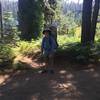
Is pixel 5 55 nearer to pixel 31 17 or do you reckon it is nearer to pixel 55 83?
pixel 55 83

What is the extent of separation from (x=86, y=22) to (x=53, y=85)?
5.65m

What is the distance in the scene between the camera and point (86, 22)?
1416 cm

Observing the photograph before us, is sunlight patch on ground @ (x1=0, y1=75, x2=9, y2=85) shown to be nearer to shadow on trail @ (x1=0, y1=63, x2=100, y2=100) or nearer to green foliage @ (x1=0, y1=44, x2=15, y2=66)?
shadow on trail @ (x1=0, y1=63, x2=100, y2=100)

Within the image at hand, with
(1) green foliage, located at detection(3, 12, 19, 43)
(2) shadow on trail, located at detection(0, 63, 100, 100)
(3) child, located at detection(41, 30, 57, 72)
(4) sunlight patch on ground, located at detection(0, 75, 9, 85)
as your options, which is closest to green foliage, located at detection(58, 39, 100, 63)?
(2) shadow on trail, located at detection(0, 63, 100, 100)

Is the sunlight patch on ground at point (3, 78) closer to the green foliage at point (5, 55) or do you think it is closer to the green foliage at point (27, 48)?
the green foliage at point (5, 55)

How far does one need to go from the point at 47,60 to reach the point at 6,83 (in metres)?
1.65

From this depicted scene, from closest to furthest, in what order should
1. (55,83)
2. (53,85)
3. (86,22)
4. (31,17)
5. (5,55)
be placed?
1. (53,85)
2. (55,83)
3. (5,55)
4. (86,22)
5. (31,17)

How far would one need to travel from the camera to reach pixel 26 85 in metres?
9.45

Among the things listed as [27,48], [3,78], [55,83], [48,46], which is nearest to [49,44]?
[48,46]

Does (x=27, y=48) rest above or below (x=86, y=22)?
below

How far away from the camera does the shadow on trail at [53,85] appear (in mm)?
8266

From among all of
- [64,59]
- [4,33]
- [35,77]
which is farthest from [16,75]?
[4,33]

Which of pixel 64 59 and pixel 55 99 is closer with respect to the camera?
pixel 55 99

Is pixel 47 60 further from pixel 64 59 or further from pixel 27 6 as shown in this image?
pixel 27 6
